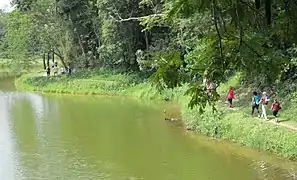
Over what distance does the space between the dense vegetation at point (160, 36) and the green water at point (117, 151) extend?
2.45 metres

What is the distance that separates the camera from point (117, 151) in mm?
16641

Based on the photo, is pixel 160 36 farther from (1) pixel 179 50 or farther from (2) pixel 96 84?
(1) pixel 179 50

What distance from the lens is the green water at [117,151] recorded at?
547 inches

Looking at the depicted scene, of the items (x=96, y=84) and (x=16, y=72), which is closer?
(x=96, y=84)

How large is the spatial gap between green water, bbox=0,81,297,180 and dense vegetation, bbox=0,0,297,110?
2450 millimetres

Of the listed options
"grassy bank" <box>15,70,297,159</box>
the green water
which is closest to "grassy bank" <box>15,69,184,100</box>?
"grassy bank" <box>15,70,297,159</box>

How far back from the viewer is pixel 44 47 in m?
36.5

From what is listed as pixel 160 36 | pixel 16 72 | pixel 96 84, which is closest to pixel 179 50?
pixel 160 36

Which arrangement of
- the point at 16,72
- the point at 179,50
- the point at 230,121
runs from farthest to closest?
the point at 16,72 → the point at 230,121 → the point at 179,50

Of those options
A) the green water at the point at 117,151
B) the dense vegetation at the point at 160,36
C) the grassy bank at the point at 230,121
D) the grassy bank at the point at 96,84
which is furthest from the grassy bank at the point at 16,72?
the green water at the point at 117,151

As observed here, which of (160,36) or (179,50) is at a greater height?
(160,36)

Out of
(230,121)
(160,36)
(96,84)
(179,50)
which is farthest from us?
(96,84)

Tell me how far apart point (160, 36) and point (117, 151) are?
→ 54.4 ft

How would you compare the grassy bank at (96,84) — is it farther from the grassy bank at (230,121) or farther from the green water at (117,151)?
the green water at (117,151)
